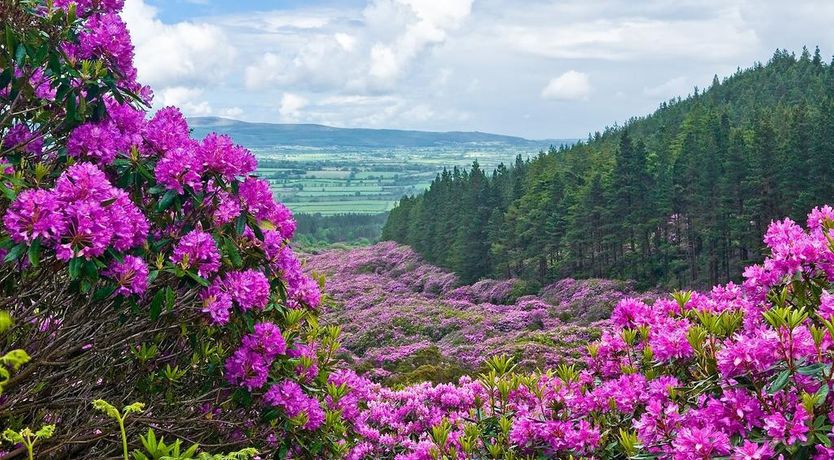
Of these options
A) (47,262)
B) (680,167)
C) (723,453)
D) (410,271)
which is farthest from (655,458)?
(410,271)

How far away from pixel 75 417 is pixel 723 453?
3.23 m

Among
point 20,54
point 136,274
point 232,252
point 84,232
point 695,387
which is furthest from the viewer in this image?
point 232,252

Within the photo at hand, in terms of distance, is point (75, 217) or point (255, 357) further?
point (255, 357)

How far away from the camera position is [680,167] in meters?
41.8

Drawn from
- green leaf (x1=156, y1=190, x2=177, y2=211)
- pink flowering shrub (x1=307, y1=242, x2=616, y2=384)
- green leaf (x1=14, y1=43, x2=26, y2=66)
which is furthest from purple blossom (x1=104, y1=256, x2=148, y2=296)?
pink flowering shrub (x1=307, y1=242, x2=616, y2=384)

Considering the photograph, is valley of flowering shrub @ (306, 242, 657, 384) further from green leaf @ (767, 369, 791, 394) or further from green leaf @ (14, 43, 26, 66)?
green leaf @ (767, 369, 791, 394)

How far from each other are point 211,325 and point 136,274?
59 cm

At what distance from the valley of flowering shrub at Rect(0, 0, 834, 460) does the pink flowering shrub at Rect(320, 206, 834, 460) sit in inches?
0.5

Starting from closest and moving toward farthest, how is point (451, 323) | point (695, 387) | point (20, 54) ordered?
point (695, 387) < point (20, 54) < point (451, 323)

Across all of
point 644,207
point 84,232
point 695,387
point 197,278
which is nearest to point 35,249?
point 84,232

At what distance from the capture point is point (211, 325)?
361 centimetres

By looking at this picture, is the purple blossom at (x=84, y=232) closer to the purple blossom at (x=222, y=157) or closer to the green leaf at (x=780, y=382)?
the purple blossom at (x=222, y=157)

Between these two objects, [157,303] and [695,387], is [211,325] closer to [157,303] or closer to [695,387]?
[157,303]

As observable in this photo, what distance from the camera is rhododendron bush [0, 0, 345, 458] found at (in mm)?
3307
